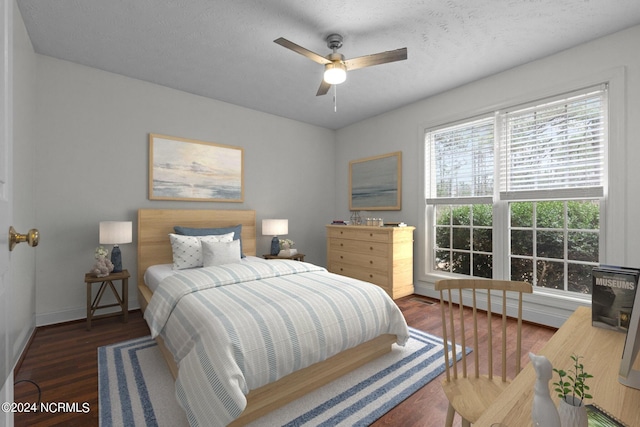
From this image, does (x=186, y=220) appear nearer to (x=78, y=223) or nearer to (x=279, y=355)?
(x=78, y=223)

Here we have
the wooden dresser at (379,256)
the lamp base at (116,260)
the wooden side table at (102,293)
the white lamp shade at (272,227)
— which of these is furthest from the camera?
the white lamp shade at (272,227)

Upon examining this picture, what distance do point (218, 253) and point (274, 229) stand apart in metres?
1.14

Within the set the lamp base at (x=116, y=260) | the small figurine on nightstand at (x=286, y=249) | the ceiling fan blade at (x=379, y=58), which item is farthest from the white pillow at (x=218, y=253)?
the ceiling fan blade at (x=379, y=58)

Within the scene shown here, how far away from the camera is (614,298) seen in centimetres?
124

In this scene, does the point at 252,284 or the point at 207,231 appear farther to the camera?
the point at 207,231

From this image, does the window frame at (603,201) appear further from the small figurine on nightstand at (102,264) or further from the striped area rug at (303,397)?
the small figurine on nightstand at (102,264)

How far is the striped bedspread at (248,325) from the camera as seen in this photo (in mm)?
1517

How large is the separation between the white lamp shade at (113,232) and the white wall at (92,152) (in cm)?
39

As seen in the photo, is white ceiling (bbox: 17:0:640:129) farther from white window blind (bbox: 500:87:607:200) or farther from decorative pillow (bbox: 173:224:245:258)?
decorative pillow (bbox: 173:224:245:258)

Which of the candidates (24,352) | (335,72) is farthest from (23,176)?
(335,72)

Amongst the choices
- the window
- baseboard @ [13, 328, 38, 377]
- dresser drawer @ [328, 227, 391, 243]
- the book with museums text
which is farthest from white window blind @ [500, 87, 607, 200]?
baseboard @ [13, 328, 38, 377]

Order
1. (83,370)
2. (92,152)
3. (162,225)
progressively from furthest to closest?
(162,225) → (92,152) → (83,370)

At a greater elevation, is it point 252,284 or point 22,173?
point 22,173

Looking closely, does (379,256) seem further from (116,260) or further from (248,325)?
(116,260)
